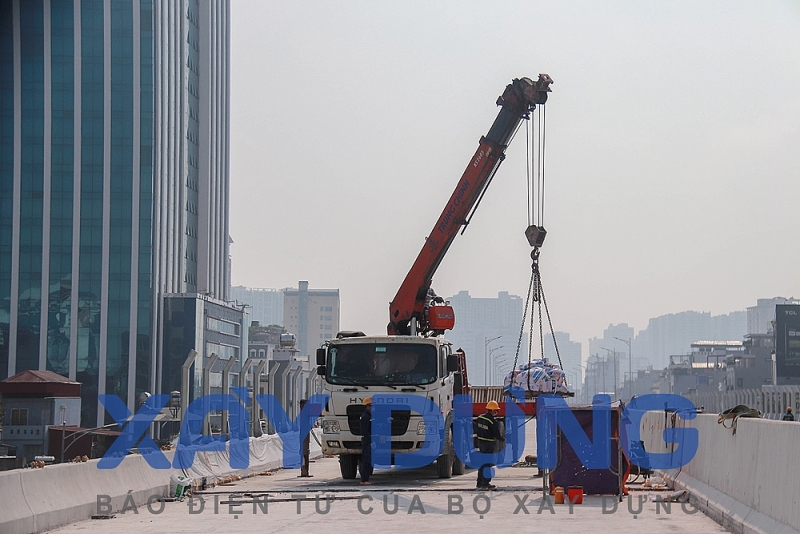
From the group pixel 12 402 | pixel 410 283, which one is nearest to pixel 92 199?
pixel 12 402

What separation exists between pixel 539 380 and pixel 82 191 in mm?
95970

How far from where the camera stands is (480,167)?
29906 mm

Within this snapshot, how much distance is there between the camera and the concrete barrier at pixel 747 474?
12.1 metres

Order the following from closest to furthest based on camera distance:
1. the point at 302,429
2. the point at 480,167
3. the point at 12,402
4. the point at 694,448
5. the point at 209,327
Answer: the point at 694,448, the point at 302,429, the point at 480,167, the point at 12,402, the point at 209,327

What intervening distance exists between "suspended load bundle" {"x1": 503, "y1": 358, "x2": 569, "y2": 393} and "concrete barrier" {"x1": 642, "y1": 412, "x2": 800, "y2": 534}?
7546mm

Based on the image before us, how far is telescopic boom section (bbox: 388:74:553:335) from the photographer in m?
29.6

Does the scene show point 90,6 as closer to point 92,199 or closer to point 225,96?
point 92,199

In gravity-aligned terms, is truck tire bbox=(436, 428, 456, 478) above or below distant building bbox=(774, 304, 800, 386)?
below

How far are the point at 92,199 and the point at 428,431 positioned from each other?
99421mm

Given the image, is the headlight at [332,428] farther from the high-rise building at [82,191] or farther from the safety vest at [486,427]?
the high-rise building at [82,191]

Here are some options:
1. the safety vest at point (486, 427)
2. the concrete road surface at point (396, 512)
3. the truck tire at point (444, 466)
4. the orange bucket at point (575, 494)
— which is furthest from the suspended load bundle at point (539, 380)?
the orange bucket at point (575, 494)

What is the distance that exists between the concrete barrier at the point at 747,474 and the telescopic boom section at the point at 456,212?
11268mm

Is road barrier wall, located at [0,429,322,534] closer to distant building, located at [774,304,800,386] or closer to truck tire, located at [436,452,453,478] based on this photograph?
truck tire, located at [436,452,453,478]

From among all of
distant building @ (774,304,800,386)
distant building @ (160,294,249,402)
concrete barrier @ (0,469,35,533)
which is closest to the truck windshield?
concrete barrier @ (0,469,35,533)
